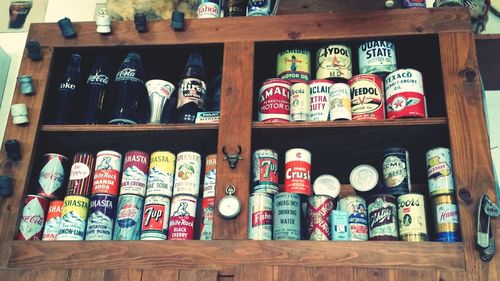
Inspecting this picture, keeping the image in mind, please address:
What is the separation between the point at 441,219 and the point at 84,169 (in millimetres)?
841

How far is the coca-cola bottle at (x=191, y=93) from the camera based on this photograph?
1535mm

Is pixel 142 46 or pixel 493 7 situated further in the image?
pixel 493 7

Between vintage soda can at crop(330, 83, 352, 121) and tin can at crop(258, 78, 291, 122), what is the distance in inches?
4.2

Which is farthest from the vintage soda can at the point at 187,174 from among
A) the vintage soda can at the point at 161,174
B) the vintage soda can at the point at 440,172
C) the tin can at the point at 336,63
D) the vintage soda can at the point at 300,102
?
the vintage soda can at the point at 440,172

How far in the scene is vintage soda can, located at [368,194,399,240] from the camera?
1.33 m

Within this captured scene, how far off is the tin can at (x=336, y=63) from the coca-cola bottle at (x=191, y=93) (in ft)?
0.98

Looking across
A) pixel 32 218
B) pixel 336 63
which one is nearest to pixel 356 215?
pixel 336 63

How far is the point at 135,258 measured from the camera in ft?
4.17

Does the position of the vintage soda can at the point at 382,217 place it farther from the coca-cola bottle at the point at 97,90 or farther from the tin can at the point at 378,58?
the coca-cola bottle at the point at 97,90

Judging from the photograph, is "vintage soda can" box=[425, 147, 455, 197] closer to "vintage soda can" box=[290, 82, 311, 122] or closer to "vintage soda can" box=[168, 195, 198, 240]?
"vintage soda can" box=[290, 82, 311, 122]

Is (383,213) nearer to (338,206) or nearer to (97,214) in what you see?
(338,206)

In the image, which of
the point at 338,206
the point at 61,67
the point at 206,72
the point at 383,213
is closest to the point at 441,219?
the point at 383,213

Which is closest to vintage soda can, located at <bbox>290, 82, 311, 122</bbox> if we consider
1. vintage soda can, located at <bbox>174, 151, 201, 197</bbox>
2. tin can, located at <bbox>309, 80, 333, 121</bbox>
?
tin can, located at <bbox>309, 80, 333, 121</bbox>

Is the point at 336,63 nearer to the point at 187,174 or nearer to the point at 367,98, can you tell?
the point at 367,98
